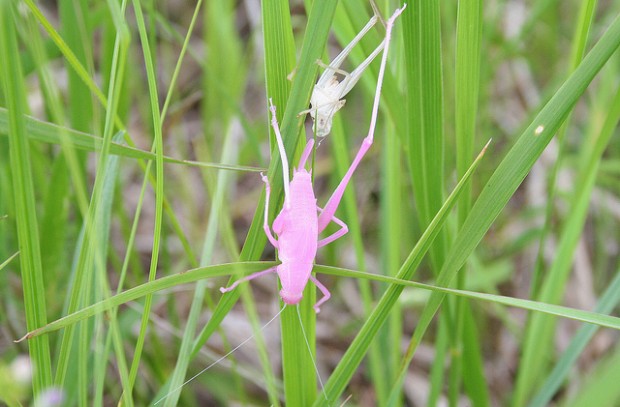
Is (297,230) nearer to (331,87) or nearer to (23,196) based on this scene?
(331,87)

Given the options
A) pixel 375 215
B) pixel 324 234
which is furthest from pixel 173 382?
pixel 375 215

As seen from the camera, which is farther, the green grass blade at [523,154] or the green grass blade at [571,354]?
the green grass blade at [571,354]

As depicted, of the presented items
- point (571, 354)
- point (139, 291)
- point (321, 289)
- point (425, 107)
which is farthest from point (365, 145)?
→ point (571, 354)

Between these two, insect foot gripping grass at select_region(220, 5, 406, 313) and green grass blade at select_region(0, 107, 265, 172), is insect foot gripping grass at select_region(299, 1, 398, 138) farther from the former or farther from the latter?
green grass blade at select_region(0, 107, 265, 172)

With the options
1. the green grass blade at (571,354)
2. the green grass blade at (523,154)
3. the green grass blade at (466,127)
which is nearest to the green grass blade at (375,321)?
the green grass blade at (523,154)

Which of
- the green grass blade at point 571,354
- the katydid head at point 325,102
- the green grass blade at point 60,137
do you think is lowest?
the green grass blade at point 571,354

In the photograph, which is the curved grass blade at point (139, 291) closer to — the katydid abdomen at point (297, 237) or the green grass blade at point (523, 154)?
the katydid abdomen at point (297, 237)

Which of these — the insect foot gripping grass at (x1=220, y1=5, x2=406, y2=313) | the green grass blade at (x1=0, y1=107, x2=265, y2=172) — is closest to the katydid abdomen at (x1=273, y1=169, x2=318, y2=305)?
the insect foot gripping grass at (x1=220, y1=5, x2=406, y2=313)

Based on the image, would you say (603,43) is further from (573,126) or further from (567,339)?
(573,126)
